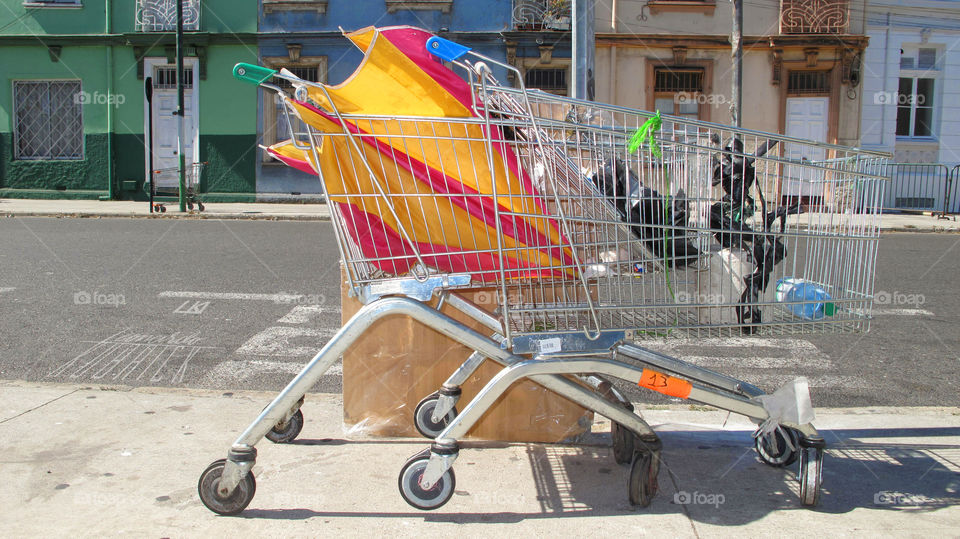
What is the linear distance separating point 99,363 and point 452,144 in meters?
3.29

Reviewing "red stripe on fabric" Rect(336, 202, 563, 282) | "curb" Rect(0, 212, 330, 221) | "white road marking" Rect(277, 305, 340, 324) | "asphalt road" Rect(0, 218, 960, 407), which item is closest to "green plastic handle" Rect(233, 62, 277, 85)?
"red stripe on fabric" Rect(336, 202, 563, 282)

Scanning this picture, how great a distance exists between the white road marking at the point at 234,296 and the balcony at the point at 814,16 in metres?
15.6

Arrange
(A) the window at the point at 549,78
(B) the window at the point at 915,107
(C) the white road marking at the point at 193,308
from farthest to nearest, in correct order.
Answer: (B) the window at the point at 915,107 → (A) the window at the point at 549,78 → (C) the white road marking at the point at 193,308

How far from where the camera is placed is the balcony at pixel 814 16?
59.9 feet

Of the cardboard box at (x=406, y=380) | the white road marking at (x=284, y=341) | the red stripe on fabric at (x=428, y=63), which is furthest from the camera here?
the white road marking at (x=284, y=341)

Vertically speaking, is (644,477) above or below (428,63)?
below

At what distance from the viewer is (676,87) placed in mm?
18938

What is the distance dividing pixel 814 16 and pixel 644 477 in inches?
725

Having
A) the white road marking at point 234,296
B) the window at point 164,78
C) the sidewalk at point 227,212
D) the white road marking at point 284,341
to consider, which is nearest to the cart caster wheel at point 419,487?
the white road marking at point 284,341

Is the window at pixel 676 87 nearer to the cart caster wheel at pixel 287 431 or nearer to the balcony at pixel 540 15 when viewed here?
the balcony at pixel 540 15

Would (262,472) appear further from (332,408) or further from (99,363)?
(99,363)

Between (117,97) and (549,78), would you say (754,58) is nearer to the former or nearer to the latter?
(549,78)

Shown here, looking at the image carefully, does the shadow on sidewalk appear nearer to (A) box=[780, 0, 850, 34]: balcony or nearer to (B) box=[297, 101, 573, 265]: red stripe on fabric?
(B) box=[297, 101, 573, 265]: red stripe on fabric

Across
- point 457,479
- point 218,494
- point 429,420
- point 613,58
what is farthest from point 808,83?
point 218,494
